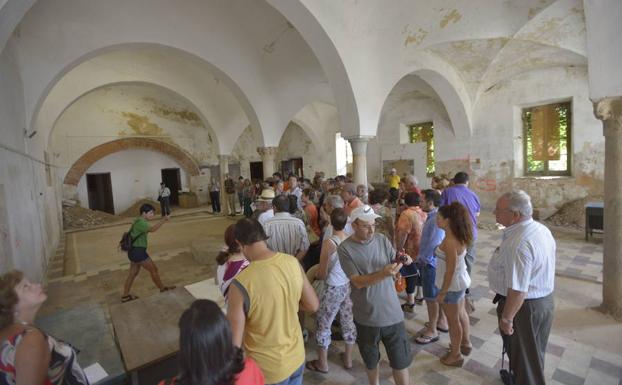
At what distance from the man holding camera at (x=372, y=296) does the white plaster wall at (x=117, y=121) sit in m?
11.4

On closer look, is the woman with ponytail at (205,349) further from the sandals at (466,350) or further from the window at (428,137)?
the window at (428,137)

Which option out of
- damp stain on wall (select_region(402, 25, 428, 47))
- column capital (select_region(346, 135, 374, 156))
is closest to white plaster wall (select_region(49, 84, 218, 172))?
column capital (select_region(346, 135, 374, 156))

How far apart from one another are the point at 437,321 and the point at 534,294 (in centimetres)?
142

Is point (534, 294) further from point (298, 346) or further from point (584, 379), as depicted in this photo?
point (298, 346)

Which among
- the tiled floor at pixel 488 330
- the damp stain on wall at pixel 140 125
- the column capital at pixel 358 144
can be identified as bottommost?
the tiled floor at pixel 488 330

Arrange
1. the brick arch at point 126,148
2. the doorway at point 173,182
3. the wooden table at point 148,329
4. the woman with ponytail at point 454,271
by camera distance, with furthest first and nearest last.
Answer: the doorway at point 173,182, the brick arch at point 126,148, the woman with ponytail at point 454,271, the wooden table at point 148,329

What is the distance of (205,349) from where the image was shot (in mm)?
1043

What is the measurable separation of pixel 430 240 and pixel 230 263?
2.03 meters

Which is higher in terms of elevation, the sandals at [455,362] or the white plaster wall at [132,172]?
the white plaster wall at [132,172]

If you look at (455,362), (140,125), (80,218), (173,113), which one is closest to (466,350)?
(455,362)

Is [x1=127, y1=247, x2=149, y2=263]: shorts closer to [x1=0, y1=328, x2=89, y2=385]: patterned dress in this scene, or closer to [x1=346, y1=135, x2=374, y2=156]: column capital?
[x1=0, y1=328, x2=89, y2=385]: patterned dress

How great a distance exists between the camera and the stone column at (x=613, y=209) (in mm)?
3697

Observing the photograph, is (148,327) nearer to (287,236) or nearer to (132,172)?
(287,236)

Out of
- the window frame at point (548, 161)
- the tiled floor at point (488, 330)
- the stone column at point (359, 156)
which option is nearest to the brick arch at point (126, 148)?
the tiled floor at point (488, 330)
